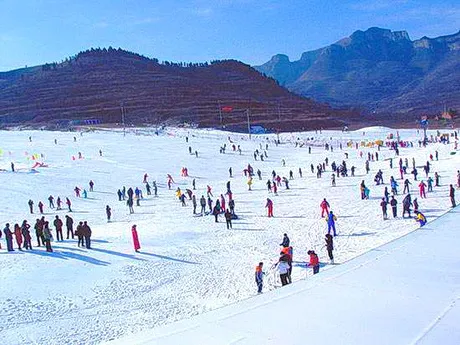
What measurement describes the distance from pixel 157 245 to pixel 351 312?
8.76 meters

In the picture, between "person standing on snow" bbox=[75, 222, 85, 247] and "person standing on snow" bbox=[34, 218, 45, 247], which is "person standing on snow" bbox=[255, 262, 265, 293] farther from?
"person standing on snow" bbox=[34, 218, 45, 247]

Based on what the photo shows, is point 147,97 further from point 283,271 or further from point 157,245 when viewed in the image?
point 283,271

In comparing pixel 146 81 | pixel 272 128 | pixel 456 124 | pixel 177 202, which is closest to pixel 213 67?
pixel 146 81

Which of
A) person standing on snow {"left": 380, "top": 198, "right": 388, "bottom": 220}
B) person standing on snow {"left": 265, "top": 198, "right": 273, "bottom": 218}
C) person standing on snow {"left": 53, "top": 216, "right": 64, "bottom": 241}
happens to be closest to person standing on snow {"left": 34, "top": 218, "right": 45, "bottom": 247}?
person standing on snow {"left": 53, "top": 216, "right": 64, "bottom": 241}

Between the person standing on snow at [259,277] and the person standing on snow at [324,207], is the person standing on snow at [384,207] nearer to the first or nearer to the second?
the person standing on snow at [324,207]

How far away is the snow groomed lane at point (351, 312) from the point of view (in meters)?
7.01

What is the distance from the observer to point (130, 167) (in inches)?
1473

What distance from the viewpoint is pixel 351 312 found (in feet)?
25.9

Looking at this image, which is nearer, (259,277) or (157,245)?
(259,277)

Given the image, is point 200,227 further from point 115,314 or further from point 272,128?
point 272,128

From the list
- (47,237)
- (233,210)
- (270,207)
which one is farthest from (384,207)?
(47,237)

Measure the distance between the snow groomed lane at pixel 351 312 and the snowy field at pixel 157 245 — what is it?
2329 mm

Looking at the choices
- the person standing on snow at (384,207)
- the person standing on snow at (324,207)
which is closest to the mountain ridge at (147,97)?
the person standing on snow at (324,207)

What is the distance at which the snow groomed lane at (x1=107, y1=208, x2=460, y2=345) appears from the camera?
7.01 m
